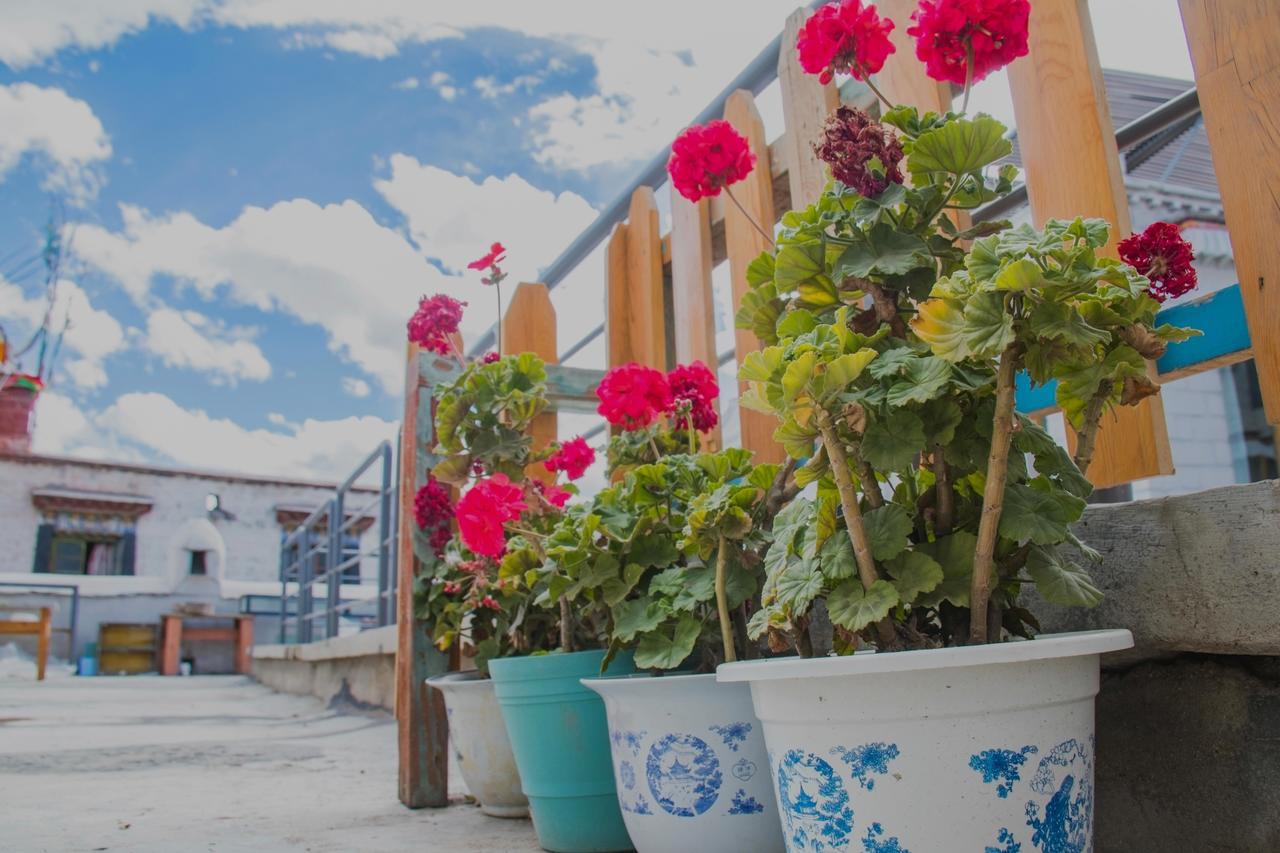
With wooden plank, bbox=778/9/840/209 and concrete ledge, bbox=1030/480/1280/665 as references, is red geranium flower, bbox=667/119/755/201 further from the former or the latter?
concrete ledge, bbox=1030/480/1280/665

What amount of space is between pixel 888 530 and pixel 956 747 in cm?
21

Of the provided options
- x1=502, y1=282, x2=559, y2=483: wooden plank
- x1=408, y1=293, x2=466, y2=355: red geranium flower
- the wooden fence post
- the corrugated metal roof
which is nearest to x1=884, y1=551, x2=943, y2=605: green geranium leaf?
x1=408, y1=293, x2=466, y2=355: red geranium flower

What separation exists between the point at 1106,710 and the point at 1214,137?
63cm

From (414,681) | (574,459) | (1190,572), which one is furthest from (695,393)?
(414,681)

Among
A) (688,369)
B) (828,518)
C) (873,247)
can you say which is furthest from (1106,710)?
(688,369)

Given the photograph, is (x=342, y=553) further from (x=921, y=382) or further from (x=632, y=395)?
(x=921, y=382)

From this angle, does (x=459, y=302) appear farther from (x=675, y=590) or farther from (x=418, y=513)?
(x=675, y=590)

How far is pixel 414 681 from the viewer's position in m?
1.94

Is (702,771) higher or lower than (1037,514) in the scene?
lower

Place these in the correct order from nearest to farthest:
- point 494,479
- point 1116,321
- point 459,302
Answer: point 1116,321 < point 494,479 < point 459,302

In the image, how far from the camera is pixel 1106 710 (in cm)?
107

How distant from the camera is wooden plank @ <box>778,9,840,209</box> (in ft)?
5.39

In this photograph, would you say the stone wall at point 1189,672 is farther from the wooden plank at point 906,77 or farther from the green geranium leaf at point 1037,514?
the wooden plank at point 906,77

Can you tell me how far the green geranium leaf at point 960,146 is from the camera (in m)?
0.93
